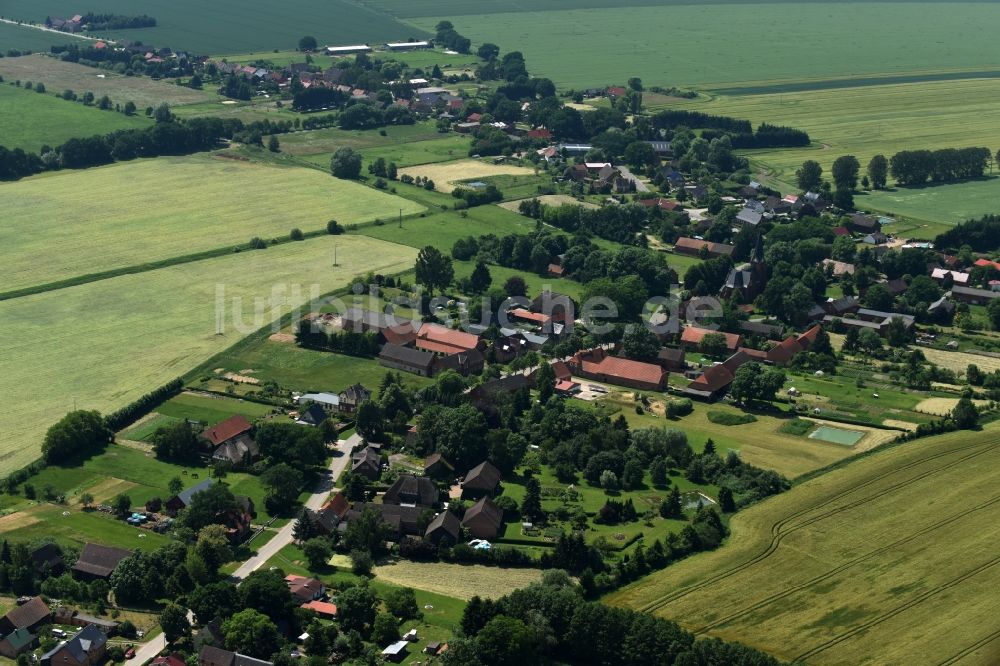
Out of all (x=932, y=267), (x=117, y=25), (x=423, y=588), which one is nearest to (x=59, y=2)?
(x=117, y=25)

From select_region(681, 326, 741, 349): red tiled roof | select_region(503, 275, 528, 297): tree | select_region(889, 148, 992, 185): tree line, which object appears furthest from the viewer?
select_region(889, 148, 992, 185): tree line

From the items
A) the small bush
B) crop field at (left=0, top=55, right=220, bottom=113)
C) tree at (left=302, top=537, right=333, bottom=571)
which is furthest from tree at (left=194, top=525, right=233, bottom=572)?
crop field at (left=0, top=55, right=220, bottom=113)

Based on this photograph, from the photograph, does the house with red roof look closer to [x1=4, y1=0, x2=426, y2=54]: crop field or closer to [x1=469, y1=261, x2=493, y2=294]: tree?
[x1=469, y1=261, x2=493, y2=294]: tree

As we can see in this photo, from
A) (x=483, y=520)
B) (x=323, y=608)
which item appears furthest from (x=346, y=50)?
(x=323, y=608)

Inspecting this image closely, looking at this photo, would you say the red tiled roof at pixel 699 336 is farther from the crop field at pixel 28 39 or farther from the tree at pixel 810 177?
the crop field at pixel 28 39

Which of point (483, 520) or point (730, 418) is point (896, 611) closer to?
point (483, 520)
